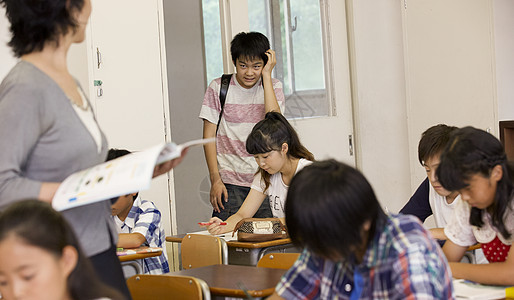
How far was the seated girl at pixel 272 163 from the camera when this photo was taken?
385 cm

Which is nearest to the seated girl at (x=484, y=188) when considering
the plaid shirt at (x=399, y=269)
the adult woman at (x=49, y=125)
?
the plaid shirt at (x=399, y=269)

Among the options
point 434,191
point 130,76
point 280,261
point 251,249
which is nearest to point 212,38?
point 130,76

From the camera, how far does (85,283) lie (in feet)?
4.79

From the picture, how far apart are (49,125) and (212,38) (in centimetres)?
377

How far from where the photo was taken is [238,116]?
Answer: 438cm

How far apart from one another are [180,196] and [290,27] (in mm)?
1596

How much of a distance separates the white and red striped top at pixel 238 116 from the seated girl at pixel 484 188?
2.23m

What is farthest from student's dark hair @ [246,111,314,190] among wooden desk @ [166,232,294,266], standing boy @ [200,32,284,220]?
wooden desk @ [166,232,294,266]

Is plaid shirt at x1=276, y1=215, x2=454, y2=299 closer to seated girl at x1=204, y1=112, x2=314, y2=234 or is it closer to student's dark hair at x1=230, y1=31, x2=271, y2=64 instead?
seated girl at x1=204, y1=112, x2=314, y2=234

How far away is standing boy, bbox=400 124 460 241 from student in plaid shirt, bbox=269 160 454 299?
134cm

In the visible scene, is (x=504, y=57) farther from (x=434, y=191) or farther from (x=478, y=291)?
(x=478, y=291)

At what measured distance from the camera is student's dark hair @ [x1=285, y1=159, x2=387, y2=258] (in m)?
1.47

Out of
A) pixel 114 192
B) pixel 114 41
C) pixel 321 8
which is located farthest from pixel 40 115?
pixel 321 8

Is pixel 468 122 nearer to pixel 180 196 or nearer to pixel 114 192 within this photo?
pixel 180 196
